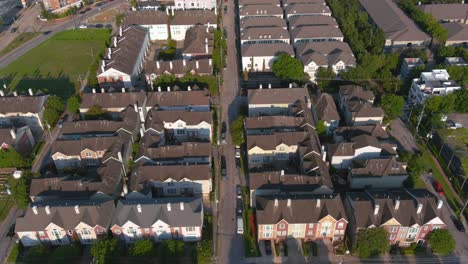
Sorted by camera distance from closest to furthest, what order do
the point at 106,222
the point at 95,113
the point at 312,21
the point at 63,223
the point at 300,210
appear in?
the point at 63,223 → the point at 300,210 → the point at 106,222 → the point at 95,113 → the point at 312,21

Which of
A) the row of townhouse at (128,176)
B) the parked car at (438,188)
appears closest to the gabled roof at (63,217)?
the row of townhouse at (128,176)

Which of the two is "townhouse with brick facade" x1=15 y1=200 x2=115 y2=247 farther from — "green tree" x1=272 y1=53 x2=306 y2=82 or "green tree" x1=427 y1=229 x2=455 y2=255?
"green tree" x1=272 y1=53 x2=306 y2=82

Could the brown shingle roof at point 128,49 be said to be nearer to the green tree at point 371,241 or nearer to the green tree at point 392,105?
the green tree at point 392,105

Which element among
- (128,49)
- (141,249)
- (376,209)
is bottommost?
(141,249)

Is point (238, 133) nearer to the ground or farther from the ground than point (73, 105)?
nearer to the ground

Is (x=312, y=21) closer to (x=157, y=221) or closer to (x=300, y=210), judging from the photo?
(x=300, y=210)

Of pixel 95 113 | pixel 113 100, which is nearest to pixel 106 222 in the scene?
pixel 95 113

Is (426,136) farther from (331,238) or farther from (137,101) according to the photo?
(137,101)
